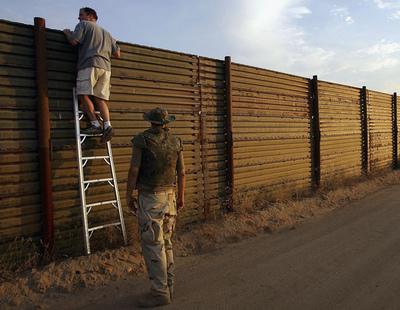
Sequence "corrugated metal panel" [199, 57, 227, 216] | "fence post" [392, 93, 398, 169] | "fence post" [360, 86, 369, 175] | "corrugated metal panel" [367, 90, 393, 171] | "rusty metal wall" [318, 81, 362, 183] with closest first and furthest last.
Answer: "corrugated metal panel" [199, 57, 227, 216] → "rusty metal wall" [318, 81, 362, 183] → "fence post" [360, 86, 369, 175] → "corrugated metal panel" [367, 90, 393, 171] → "fence post" [392, 93, 398, 169]

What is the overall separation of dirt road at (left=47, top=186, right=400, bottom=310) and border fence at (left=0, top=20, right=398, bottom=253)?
1305 millimetres

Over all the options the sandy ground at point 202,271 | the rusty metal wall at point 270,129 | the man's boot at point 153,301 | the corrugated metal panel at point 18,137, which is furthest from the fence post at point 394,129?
the corrugated metal panel at point 18,137

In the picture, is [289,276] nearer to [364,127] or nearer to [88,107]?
[88,107]

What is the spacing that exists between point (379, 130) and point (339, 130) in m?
3.94

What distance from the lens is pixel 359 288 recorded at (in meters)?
4.82

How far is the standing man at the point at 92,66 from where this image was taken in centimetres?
563

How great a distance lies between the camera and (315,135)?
1163cm

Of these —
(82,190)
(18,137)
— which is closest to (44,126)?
(18,137)

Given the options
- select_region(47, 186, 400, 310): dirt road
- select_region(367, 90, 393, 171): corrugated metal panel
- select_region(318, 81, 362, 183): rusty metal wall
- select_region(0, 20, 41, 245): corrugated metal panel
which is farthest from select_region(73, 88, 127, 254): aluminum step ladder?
select_region(367, 90, 393, 171): corrugated metal panel

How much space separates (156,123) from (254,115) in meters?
4.88

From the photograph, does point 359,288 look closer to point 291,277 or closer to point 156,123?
point 291,277

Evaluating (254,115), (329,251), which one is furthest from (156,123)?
(254,115)

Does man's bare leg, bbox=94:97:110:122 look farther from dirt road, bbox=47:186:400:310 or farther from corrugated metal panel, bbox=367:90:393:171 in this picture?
corrugated metal panel, bbox=367:90:393:171

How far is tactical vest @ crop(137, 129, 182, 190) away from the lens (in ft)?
15.1
